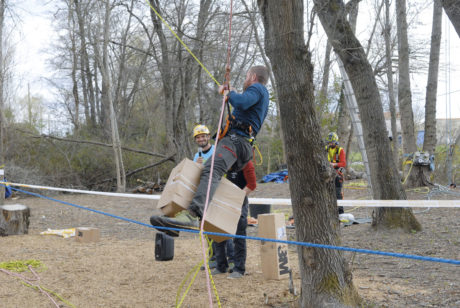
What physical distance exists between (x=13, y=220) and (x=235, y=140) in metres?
5.71

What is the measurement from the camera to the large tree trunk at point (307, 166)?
326cm

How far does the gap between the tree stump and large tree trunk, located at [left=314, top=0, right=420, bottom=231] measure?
6.27 metres

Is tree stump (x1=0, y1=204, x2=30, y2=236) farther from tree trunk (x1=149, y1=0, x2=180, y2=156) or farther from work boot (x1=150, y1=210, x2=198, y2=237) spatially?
tree trunk (x1=149, y1=0, x2=180, y2=156)

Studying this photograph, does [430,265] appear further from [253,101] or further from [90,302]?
[90,302]

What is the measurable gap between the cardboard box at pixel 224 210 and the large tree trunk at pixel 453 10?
3.91 metres

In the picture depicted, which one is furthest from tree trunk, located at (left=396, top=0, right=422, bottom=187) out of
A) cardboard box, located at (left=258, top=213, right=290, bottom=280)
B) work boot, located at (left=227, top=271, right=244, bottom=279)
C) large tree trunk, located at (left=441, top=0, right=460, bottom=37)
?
work boot, located at (left=227, top=271, right=244, bottom=279)

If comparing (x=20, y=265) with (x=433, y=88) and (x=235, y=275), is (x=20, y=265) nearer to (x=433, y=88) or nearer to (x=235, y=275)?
(x=235, y=275)

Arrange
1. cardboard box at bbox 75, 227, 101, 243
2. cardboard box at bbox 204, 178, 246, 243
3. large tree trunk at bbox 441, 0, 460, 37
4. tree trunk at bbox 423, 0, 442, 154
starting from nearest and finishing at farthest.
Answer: cardboard box at bbox 204, 178, 246, 243 → large tree trunk at bbox 441, 0, 460, 37 → cardboard box at bbox 75, 227, 101, 243 → tree trunk at bbox 423, 0, 442, 154

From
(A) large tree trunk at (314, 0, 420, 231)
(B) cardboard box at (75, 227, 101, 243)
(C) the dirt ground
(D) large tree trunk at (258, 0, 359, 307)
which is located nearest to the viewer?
(D) large tree trunk at (258, 0, 359, 307)

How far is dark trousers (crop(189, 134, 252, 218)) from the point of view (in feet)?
11.9

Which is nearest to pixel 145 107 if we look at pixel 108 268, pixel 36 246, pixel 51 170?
pixel 51 170

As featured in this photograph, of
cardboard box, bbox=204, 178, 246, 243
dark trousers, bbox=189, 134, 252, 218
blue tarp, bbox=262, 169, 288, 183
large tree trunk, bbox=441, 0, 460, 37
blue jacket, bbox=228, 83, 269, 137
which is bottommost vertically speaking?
blue tarp, bbox=262, 169, 288, 183

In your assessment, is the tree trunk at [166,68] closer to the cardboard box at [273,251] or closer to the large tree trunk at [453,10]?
the large tree trunk at [453,10]

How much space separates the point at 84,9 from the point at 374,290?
50.3 feet
